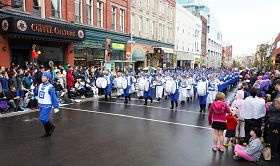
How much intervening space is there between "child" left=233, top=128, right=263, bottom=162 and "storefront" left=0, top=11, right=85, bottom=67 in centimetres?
1362

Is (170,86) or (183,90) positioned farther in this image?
(183,90)

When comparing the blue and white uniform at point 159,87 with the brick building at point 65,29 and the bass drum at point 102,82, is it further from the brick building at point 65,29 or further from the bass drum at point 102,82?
the brick building at point 65,29

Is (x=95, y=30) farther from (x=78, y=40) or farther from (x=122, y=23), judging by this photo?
(x=122, y=23)

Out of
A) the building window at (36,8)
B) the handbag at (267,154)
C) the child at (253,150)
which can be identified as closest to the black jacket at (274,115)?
the child at (253,150)

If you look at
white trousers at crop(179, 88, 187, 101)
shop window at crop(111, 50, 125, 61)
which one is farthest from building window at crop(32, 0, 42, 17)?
→ white trousers at crop(179, 88, 187, 101)

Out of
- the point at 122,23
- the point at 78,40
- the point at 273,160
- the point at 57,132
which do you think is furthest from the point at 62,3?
the point at 273,160

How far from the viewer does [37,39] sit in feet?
57.5

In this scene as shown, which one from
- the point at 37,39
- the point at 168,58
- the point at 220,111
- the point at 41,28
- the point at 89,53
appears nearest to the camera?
the point at 220,111

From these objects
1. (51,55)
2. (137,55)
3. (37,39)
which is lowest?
(51,55)

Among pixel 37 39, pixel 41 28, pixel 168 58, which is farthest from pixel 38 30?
pixel 168 58

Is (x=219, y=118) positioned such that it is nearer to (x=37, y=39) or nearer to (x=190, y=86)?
(x=190, y=86)

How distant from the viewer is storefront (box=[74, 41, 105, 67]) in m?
22.5

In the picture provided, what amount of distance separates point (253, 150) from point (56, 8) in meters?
18.1

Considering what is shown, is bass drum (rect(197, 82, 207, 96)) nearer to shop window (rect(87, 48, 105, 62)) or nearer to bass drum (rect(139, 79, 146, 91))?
bass drum (rect(139, 79, 146, 91))
